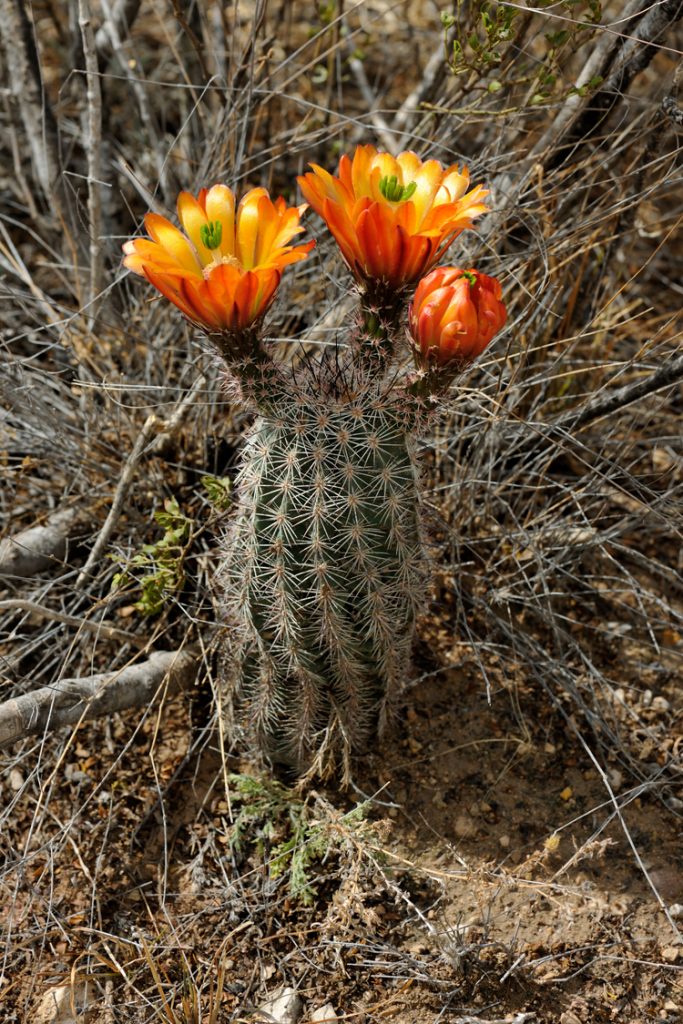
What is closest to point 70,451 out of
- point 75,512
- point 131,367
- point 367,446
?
point 75,512

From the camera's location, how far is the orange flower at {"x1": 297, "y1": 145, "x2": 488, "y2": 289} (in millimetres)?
1612

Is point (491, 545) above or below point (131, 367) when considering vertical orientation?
below

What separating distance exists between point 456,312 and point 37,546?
1.33 metres

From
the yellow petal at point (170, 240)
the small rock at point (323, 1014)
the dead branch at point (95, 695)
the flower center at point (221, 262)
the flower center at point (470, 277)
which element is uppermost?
the yellow petal at point (170, 240)

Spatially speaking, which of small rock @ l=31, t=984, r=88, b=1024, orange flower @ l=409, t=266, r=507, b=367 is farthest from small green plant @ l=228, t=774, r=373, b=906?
orange flower @ l=409, t=266, r=507, b=367

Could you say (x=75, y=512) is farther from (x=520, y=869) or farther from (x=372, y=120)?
(x=372, y=120)

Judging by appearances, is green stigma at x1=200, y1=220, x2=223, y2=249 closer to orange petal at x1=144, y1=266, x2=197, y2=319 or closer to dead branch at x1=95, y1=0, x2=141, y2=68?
orange petal at x1=144, y1=266, x2=197, y2=319

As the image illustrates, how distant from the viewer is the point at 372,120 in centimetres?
324

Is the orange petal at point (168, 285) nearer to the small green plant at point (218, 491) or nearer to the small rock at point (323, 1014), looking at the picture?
the small green plant at point (218, 491)

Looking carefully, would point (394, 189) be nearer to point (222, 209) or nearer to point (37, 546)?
point (222, 209)

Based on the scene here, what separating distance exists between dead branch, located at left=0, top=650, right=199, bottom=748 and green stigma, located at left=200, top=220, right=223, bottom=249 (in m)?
0.99

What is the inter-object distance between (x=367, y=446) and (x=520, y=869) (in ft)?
3.07

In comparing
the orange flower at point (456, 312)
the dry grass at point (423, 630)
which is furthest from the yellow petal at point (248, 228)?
the dry grass at point (423, 630)

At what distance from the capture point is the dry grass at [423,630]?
196 centimetres
